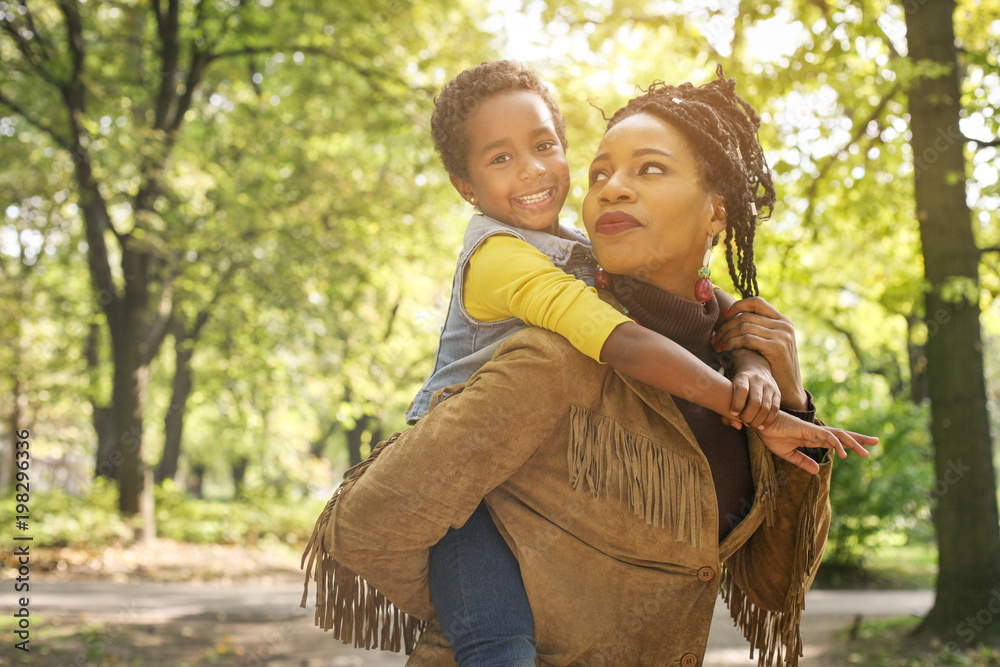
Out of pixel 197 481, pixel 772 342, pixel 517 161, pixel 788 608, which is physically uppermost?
pixel 517 161

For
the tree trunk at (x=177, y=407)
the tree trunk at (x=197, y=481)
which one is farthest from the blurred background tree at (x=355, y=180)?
the tree trunk at (x=197, y=481)

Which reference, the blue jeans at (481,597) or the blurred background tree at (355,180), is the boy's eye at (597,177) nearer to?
the blue jeans at (481,597)

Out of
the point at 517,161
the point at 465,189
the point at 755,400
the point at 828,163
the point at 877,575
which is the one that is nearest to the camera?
the point at 755,400

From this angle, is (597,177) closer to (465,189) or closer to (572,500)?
(465,189)

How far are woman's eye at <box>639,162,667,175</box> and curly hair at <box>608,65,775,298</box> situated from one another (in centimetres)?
12

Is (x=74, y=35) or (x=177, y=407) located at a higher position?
(x=74, y=35)

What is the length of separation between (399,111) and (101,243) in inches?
204

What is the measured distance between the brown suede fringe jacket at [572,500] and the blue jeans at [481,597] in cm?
4

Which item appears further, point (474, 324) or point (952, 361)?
point (952, 361)

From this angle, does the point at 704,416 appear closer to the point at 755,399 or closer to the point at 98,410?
the point at 755,399

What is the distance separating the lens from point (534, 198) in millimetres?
2209

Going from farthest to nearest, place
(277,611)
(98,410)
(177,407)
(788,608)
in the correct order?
1. (98,410)
2. (177,407)
3. (277,611)
4. (788,608)

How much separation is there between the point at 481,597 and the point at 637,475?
471 mm

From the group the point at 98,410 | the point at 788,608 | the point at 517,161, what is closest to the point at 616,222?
the point at 517,161
